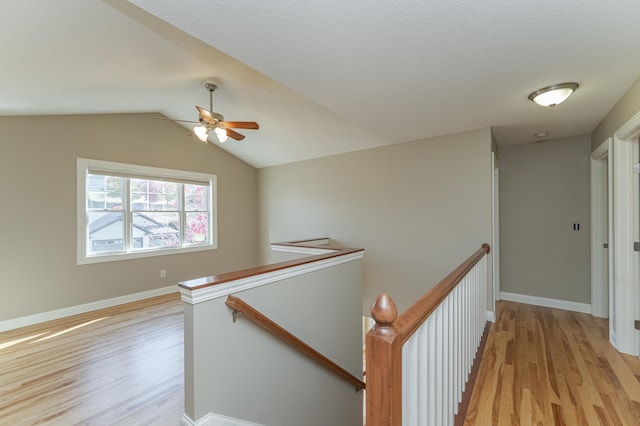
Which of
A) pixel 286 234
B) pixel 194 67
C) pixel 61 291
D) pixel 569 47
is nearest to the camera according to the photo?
pixel 569 47

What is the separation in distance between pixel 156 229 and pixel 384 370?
207 inches

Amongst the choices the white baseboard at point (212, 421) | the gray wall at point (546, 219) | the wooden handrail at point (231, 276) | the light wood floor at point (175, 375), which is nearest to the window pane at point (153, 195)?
the light wood floor at point (175, 375)

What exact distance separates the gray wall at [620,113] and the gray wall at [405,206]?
1.02 meters

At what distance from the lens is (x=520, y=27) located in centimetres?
156

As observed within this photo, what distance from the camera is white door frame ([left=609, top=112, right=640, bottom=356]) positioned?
2.37 metres

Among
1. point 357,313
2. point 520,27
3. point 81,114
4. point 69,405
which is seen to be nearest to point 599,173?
point 520,27

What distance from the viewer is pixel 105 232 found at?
439 cm

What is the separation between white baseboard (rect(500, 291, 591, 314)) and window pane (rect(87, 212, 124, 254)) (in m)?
5.96

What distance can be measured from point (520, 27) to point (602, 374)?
99.7 inches

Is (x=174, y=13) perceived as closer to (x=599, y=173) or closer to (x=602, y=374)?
(x=602, y=374)

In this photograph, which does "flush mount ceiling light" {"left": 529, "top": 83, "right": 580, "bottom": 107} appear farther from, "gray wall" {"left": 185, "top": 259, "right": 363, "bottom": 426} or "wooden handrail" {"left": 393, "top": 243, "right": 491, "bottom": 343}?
"gray wall" {"left": 185, "top": 259, "right": 363, "bottom": 426}

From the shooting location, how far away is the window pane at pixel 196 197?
5.43 meters

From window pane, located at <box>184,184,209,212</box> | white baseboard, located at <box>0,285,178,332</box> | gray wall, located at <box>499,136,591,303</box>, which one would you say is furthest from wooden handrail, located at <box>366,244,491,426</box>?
window pane, located at <box>184,184,209,212</box>

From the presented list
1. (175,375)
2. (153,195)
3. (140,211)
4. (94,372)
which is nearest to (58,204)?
(140,211)
